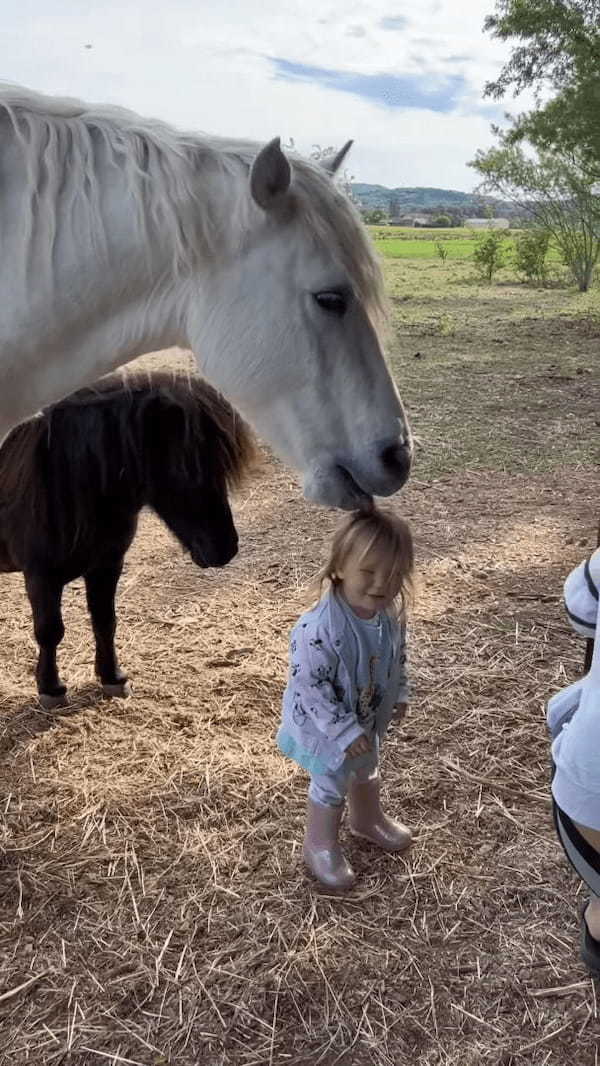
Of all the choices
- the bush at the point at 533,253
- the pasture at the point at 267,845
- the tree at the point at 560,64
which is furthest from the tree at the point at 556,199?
the pasture at the point at 267,845

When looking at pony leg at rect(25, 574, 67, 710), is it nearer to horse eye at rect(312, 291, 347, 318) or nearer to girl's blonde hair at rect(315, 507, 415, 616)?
girl's blonde hair at rect(315, 507, 415, 616)

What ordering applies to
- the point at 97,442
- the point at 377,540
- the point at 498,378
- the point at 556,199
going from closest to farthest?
1. the point at 377,540
2. the point at 97,442
3. the point at 498,378
4. the point at 556,199

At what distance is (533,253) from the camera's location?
18172 mm

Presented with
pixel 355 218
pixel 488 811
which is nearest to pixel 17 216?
pixel 355 218

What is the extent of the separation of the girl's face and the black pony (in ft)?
3.03

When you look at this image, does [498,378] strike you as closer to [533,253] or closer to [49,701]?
[49,701]

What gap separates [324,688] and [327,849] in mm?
541

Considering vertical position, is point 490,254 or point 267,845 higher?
point 490,254

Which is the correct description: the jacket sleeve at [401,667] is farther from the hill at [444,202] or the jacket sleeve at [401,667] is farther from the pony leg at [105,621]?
the hill at [444,202]

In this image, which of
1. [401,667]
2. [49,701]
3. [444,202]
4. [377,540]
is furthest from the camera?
[444,202]

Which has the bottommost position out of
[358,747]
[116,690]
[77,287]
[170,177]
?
[116,690]

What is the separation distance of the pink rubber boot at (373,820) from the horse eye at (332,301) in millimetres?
1312

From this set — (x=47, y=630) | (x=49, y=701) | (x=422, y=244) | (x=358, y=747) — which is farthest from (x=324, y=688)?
(x=422, y=244)

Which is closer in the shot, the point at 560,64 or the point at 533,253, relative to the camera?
the point at 560,64
